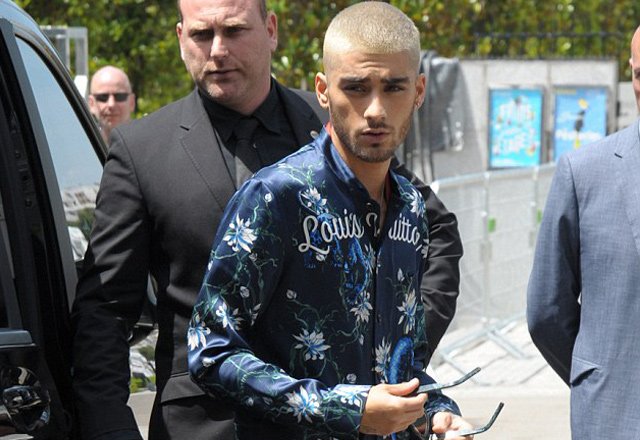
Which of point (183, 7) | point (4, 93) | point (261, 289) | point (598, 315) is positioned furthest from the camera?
point (598, 315)

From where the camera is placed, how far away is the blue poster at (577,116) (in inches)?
669

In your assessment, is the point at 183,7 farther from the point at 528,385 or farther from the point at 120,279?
the point at 528,385

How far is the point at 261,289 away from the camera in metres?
2.63

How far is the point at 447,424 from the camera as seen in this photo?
276 cm

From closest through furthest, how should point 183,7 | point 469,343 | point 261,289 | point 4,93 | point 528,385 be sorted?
point 261,289 < point 4,93 < point 183,7 < point 528,385 < point 469,343

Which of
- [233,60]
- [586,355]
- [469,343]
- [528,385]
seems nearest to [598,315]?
[586,355]

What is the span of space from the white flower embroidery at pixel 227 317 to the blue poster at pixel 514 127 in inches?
577

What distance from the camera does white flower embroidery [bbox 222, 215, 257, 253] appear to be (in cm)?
264

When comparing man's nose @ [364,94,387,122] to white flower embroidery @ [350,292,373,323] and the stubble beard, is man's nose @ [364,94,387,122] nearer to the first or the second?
the stubble beard

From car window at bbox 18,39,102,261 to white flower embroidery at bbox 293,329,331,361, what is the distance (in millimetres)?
962

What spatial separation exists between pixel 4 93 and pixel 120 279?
1.59ft

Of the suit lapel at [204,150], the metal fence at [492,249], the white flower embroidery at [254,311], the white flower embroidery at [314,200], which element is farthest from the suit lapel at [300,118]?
the metal fence at [492,249]

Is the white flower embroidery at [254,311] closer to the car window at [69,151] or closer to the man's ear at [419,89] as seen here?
the man's ear at [419,89]

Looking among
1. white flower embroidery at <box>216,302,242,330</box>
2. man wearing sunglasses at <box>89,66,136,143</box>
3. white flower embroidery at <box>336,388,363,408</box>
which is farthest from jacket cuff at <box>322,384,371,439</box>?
man wearing sunglasses at <box>89,66,136,143</box>
